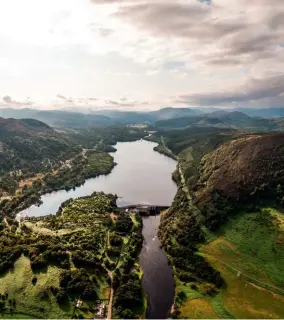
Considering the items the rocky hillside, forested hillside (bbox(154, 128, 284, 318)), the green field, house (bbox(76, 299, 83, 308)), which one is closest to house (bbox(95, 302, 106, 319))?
house (bbox(76, 299, 83, 308))

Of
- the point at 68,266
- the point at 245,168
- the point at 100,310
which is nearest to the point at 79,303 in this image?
the point at 100,310

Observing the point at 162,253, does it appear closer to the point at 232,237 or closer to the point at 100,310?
the point at 232,237

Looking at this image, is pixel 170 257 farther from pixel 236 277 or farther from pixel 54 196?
pixel 54 196

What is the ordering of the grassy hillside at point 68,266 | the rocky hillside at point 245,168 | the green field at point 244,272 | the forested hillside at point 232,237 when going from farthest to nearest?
the rocky hillside at point 245,168 → the forested hillside at point 232,237 → the green field at point 244,272 → the grassy hillside at point 68,266

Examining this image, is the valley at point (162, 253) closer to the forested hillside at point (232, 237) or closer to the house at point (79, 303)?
the house at point (79, 303)

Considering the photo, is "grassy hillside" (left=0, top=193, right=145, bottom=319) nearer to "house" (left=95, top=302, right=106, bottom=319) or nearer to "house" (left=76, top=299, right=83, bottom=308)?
"house" (left=76, top=299, right=83, bottom=308)

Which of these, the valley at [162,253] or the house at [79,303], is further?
the valley at [162,253]

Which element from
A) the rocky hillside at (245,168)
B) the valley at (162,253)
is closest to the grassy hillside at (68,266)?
the valley at (162,253)

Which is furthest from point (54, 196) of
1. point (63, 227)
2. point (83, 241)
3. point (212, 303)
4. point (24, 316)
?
point (212, 303)
